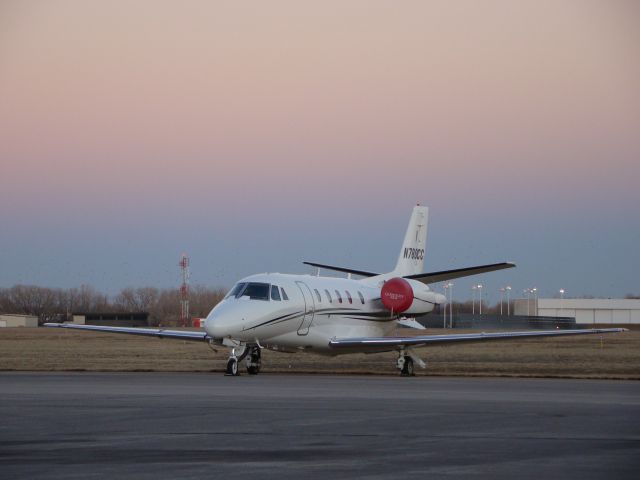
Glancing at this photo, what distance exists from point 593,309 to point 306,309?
134 metres

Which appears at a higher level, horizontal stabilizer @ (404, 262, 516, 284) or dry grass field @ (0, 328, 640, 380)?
horizontal stabilizer @ (404, 262, 516, 284)

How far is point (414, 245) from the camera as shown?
41.7m

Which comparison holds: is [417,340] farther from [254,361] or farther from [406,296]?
[254,361]

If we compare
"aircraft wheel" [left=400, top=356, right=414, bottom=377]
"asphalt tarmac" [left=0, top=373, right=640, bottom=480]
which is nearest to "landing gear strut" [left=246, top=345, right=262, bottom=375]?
"aircraft wheel" [left=400, top=356, right=414, bottom=377]

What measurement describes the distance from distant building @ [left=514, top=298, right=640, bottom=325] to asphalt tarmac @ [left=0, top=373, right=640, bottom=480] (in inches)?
5401

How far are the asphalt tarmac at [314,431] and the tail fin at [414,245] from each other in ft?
48.9

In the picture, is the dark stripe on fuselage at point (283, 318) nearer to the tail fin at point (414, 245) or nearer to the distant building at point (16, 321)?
the tail fin at point (414, 245)

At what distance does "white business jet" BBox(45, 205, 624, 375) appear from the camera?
3228 cm

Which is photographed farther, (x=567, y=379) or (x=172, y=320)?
(x=172, y=320)

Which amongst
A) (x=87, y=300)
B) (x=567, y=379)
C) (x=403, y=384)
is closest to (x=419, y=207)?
(x=567, y=379)

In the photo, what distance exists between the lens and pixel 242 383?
27578mm

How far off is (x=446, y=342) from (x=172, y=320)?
4319 inches

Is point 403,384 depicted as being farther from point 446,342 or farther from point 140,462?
point 140,462

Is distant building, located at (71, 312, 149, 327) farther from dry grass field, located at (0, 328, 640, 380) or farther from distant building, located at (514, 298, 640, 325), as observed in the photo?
dry grass field, located at (0, 328, 640, 380)
